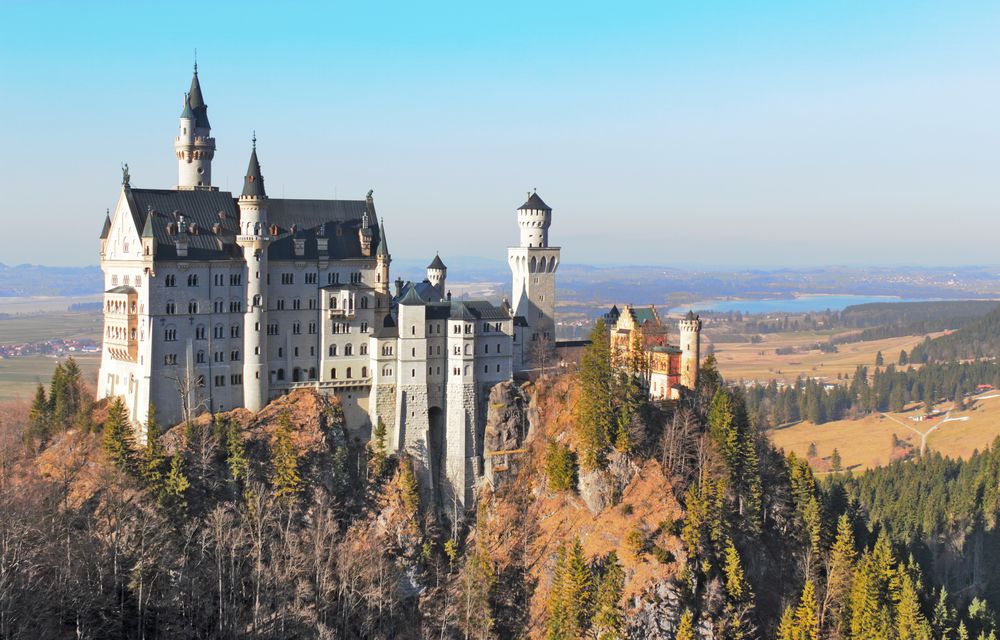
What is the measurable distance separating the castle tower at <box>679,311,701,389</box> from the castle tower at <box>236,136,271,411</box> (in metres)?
39.8

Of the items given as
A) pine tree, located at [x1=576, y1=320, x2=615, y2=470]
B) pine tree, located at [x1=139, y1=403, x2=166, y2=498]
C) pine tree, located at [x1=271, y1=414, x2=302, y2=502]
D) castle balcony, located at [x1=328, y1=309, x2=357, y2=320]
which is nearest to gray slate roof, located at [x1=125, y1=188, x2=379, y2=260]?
castle balcony, located at [x1=328, y1=309, x2=357, y2=320]

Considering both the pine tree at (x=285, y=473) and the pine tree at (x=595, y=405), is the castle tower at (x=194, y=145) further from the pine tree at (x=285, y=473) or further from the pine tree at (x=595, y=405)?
the pine tree at (x=595, y=405)

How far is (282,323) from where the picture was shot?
322 ft

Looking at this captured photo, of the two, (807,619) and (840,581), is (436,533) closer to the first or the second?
(807,619)

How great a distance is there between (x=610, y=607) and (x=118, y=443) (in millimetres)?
41565

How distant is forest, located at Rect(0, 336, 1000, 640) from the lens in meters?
82.7

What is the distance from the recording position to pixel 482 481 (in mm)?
100188

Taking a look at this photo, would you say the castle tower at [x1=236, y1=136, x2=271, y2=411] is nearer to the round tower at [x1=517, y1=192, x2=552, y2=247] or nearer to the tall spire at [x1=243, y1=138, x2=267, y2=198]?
the tall spire at [x1=243, y1=138, x2=267, y2=198]

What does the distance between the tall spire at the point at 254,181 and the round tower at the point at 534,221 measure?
27971 millimetres

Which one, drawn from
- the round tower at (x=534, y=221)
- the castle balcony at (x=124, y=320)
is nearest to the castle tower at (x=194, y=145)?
the castle balcony at (x=124, y=320)

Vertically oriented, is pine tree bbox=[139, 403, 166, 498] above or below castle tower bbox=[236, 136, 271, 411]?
below

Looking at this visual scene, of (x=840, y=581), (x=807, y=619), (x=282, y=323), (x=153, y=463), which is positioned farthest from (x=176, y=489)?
A: (x=840, y=581)

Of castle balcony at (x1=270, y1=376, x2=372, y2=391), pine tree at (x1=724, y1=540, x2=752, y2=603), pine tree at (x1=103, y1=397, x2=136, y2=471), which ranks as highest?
castle balcony at (x1=270, y1=376, x2=372, y2=391)

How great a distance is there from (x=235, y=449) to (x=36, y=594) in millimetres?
23005
